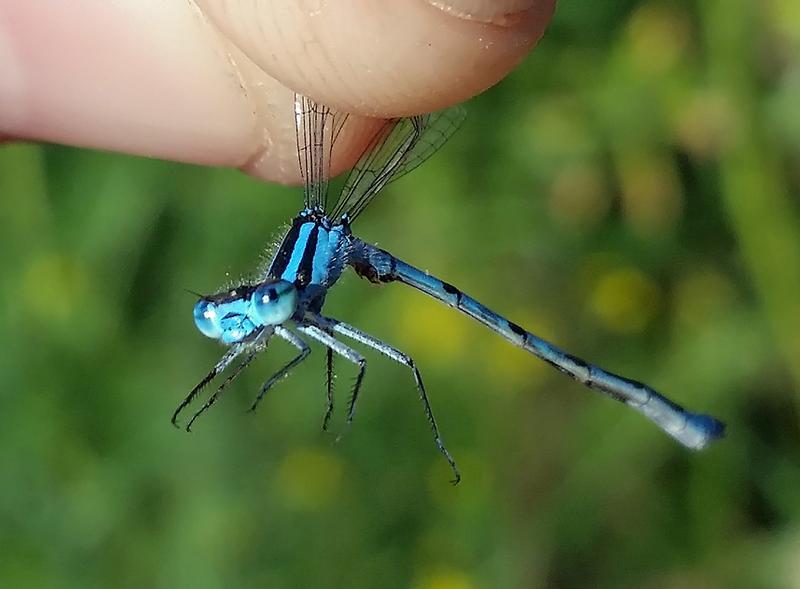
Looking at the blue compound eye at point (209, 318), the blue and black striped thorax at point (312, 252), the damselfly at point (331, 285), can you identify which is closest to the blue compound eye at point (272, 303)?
the damselfly at point (331, 285)

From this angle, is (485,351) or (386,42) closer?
(386,42)

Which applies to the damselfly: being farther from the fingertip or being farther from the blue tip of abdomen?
the fingertip

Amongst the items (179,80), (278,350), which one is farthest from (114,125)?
(278,350)

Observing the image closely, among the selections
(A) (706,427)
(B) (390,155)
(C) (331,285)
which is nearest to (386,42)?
(C) (331,285)

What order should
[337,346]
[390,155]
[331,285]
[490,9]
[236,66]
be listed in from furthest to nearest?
[390,155]
[331,285]
[337,346]
[236,66]
[490,9]

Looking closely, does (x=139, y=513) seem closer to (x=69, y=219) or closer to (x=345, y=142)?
(x=69, y=219)

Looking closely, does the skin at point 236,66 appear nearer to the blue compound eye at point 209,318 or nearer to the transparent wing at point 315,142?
the transparent wing at point 315,142

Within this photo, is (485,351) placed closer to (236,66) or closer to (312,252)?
(312,252)
